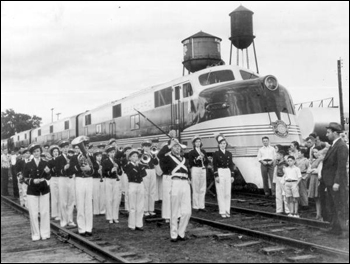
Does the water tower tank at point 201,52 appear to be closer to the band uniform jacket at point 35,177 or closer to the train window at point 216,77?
the train window at point 216,77

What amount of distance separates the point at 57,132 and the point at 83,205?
21.4 meters

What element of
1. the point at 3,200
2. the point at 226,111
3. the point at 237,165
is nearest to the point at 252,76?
the point at 226,111

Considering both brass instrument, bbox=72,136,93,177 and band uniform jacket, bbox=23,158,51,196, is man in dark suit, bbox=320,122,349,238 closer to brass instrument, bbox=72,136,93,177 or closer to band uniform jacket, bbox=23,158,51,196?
brass instrument, bbox=72,136,93,177

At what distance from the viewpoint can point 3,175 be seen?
1800 cm

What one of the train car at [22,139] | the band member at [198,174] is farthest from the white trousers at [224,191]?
the train car at [22,139]

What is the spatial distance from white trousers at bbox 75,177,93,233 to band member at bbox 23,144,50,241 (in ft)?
1.95

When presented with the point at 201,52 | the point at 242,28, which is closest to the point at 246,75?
the point at 201,52

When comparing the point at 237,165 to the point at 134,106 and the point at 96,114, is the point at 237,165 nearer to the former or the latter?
the point at 134,106

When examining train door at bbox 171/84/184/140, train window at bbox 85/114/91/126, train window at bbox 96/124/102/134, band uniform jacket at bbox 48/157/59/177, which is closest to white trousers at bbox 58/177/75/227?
band uniform jacket at bbox 48/157/59/177

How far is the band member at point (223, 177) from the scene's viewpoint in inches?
402

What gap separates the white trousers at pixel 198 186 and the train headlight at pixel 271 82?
3.59 meters

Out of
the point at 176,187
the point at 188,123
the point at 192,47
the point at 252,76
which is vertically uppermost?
the point at 192,47

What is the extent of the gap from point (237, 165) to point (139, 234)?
16.7 feet

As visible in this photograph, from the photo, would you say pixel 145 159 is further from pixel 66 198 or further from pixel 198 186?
pixel 66 198
